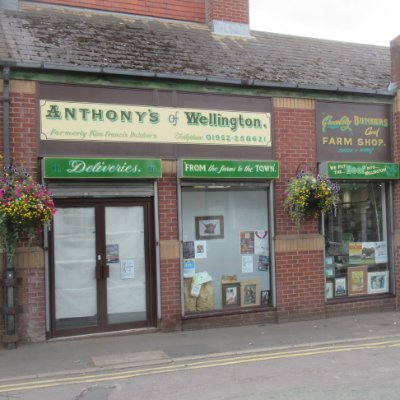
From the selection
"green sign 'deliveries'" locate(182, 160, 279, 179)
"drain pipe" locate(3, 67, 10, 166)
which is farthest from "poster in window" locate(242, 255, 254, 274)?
"drain pipe" locate(3, 67, 10, 166)

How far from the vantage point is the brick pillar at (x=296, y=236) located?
9344 mm

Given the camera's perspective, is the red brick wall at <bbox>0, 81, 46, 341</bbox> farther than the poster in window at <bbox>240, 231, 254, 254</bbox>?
No

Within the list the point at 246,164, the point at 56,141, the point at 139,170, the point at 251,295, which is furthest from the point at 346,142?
the point at 56,141

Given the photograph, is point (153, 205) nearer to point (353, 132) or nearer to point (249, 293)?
point (249, 293)

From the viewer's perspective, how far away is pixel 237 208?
943cm

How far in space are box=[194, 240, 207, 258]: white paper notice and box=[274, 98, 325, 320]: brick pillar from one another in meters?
1.33

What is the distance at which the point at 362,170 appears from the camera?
9.82 m

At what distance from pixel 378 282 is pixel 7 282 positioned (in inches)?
281

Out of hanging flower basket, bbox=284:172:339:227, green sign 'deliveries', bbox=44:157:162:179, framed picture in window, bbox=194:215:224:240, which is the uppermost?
green sign 'deliveries', bbox=44:157:162:179

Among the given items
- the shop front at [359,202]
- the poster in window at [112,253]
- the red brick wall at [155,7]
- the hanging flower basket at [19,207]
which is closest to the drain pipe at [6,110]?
the hanging flower basket at [19,207]

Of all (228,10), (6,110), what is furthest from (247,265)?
(228,10)

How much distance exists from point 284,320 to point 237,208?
2.22m

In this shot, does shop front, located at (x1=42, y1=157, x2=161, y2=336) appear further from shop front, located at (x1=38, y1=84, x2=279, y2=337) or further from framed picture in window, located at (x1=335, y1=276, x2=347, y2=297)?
framed picture in window, located at (x1=335, y1=276, x2=347, y2=297)

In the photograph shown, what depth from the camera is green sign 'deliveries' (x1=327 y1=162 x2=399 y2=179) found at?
9539 millimetres
